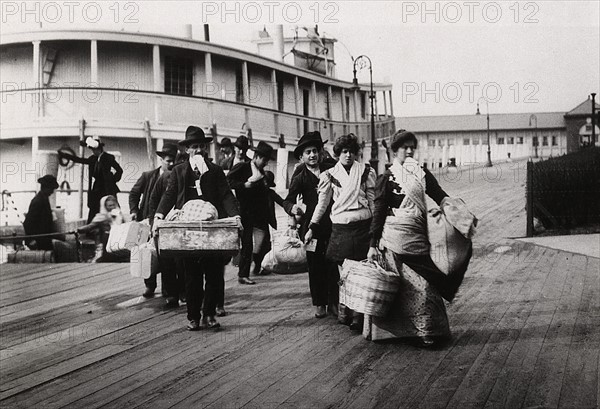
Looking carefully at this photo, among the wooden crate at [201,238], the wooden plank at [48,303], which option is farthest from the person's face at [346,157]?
the wooden plank at [48,303]

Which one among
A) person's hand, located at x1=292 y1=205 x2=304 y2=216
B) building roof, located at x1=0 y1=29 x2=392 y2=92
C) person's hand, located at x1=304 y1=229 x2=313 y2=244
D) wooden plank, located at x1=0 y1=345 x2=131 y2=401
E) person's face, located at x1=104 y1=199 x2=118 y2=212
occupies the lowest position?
wooden plank, located at x1=0 y1=345 x2=131 y2=401

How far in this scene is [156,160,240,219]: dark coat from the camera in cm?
605

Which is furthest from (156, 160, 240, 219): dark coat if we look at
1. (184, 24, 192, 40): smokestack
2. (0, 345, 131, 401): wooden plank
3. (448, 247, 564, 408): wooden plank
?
(184, 24, 192, 40): smokestack

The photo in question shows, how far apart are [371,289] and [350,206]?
996mm

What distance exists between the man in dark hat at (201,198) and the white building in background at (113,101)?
23.3 ft

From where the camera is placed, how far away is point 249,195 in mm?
8383

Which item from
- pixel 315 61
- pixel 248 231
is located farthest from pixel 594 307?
pixel 315 61

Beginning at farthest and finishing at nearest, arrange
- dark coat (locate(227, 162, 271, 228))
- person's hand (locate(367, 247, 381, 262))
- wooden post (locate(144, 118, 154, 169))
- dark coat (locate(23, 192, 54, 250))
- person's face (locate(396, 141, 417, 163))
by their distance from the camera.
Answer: wooden post (locate(144, 118, 154, 169))
dark coat (locate(23, 192, 54, 250))
dark coat (locate(227, 162, 271, 228))
person's hand (locate(367, 247, 381, 262))
person's face (locate(396, 141, 417, 163))

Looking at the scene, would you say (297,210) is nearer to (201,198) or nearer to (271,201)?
(201,198)

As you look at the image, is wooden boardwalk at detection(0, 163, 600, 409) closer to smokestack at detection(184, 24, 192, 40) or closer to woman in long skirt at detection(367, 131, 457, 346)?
woman in long skirt at detection(367, 131, 457, 346)

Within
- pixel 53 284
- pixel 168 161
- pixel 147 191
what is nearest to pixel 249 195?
pixel 147 191

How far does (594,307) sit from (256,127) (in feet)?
38.6

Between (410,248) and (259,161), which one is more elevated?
(259,161)

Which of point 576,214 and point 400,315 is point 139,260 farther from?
point 576,214
